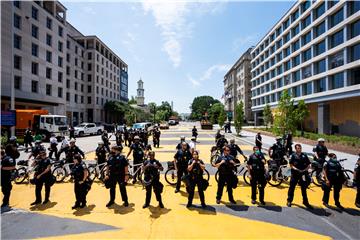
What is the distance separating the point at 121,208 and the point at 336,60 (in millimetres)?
36731

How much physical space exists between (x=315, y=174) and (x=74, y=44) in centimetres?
6184

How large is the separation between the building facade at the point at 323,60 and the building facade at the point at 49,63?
36.9 m

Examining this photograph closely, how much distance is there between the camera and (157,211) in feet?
25.5

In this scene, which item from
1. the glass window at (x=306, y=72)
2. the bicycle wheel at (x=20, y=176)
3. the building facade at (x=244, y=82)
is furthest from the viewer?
the building facade at (x=244, y=82)

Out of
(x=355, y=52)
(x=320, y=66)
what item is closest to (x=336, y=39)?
(x=355, y=52)

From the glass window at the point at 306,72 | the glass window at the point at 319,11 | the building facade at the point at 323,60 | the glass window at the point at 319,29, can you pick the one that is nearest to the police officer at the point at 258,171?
the building facade at the point at 323,60

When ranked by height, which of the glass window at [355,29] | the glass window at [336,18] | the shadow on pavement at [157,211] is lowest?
the shadow on pavement at [157,211]

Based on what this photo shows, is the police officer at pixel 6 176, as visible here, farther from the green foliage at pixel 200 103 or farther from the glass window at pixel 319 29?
the green foliage at pixel 200 103

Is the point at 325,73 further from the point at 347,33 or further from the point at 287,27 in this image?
the point at 287,27

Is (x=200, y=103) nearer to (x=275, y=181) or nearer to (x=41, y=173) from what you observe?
(x=275, y=181)

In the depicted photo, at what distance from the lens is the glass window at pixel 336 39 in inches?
1300

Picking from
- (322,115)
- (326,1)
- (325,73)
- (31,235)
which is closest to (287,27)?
(326,1)

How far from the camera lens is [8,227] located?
6613 millimetres

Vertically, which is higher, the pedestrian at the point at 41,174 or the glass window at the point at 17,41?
the glass window at the point at 17,41
